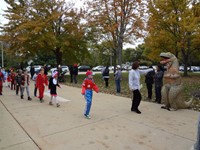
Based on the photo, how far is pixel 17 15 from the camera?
19.7m

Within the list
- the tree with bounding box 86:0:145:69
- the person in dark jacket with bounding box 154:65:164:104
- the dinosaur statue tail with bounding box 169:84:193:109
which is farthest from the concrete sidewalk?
the tree with bounding box 86:0:145:69

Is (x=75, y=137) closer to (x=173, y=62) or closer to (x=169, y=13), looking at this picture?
(x=173, y=62)

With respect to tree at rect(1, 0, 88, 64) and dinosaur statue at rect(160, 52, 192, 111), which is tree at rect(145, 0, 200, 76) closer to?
tree at rect(1, 0, 88, 64)

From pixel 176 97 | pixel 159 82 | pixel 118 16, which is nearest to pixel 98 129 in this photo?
pixel 176 97

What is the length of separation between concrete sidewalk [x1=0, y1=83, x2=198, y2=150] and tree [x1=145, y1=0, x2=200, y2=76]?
13.6 meters

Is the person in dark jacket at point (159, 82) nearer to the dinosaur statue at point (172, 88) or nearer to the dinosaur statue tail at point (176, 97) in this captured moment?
the dinosaur statue at point (172, 88)

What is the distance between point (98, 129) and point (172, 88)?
3.48 metres

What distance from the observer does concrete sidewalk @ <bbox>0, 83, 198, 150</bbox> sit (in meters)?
4.13

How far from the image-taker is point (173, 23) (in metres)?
20.4

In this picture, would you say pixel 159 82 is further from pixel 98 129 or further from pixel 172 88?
pixel 98 129

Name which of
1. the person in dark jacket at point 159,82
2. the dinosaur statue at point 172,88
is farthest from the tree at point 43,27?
the dinosaur statue at point 172,88

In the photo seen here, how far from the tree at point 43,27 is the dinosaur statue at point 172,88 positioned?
14471mm

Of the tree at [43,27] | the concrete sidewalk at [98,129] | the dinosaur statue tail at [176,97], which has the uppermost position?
the tree at [43,27]

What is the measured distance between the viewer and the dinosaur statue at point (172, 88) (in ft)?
22.9
